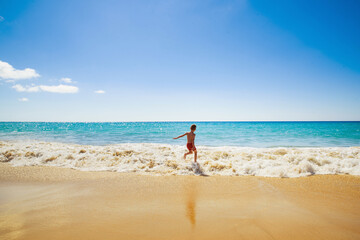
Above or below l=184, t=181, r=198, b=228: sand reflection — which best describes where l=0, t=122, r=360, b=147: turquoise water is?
below

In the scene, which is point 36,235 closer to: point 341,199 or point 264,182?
point 264,182

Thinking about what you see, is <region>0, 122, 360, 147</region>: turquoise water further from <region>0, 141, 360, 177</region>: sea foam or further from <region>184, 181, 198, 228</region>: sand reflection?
<region>184, 181, 198, 228</region>: sand reflection

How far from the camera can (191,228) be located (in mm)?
3154

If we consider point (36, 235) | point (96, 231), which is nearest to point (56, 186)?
point (36, 235)

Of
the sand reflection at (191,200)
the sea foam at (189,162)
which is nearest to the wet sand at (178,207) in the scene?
the sand reflection at (191,200)

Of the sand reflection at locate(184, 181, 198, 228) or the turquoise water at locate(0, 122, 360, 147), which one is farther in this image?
the turquoise water at locate(0, 122, 360, 147)

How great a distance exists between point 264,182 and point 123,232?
15.3 feet

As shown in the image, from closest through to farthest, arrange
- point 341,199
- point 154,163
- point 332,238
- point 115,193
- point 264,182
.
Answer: point 332,238 < point 341,199 < point 115,193 < point 264,182 < point 154,163

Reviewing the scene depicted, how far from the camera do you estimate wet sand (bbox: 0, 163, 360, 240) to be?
306cm

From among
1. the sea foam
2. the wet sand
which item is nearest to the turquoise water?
the sea foam

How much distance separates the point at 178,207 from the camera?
4004 mm

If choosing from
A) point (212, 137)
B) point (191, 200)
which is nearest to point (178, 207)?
point (191, 200)

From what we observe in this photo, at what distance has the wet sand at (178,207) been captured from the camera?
3.06 meters

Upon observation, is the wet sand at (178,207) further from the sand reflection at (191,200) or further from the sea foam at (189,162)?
the sea foam at (189,162)
